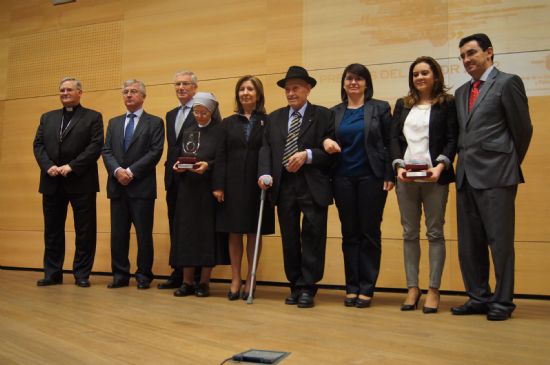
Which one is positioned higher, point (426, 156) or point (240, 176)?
point (426, 156)

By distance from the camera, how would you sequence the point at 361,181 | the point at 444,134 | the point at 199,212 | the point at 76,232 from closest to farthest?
the point at 444,134, the point at 361,181, the point at 199,212, the point at 76,232

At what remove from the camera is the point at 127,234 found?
4336mm

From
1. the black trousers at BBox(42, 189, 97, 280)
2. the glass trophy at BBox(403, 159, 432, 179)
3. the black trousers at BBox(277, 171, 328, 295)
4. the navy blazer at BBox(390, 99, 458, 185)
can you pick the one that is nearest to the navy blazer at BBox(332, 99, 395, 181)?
the navy blazer at BBox(390, 99, 458, 185)

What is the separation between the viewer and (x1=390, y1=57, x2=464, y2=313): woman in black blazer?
3.18 meters

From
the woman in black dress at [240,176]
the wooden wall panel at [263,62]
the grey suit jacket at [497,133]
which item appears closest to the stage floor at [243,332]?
the woman in black dress at [240,176]

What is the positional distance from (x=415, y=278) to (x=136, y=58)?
367cm

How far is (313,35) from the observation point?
4879mm

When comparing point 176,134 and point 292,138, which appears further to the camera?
point 176,134

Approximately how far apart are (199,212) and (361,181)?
1.15m

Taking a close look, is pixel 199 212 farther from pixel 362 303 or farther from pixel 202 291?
pixel 362 303

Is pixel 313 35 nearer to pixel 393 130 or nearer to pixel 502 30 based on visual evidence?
pixel 502 30

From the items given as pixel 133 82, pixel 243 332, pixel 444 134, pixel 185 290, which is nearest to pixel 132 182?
pixel 133 82

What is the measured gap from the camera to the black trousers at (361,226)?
334cm

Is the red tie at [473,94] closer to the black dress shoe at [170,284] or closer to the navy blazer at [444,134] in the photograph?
the navy blazer at [444,134]
